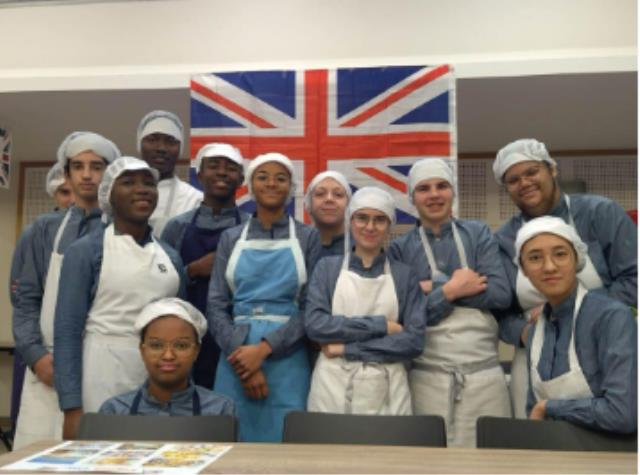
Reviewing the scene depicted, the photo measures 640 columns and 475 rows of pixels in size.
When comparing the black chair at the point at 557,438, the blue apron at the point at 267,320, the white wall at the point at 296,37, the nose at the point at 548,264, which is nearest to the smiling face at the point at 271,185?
the blue apron at the point at 267,320

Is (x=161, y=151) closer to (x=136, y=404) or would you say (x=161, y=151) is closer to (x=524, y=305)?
(x=136, y=404)

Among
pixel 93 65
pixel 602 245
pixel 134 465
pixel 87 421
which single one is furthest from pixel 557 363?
pixel 93 65

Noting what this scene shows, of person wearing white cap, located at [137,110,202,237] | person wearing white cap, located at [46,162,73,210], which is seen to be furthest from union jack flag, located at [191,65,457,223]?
person wearing white cap, located at [46,162,73,210]

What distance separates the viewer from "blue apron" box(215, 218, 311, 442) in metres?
2.24

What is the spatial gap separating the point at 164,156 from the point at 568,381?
6.06 feet

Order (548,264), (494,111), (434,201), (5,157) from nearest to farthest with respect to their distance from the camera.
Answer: (548,264) < (434,201) < (494,111) < (5,157)

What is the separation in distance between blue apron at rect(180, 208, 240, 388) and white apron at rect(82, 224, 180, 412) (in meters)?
0.24

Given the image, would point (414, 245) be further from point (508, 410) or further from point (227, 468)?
point (227, 468)

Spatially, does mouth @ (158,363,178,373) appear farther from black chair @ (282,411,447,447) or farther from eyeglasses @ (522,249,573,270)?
eyeglasses @ (522,249,573,270)

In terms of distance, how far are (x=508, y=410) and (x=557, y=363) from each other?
470 millimetres

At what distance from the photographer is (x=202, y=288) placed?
2512 millimetres

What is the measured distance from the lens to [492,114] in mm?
4039

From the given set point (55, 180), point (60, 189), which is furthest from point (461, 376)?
point (55, 180)

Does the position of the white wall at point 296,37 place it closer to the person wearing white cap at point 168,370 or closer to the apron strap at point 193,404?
the person wearing white cap at point 168,370
